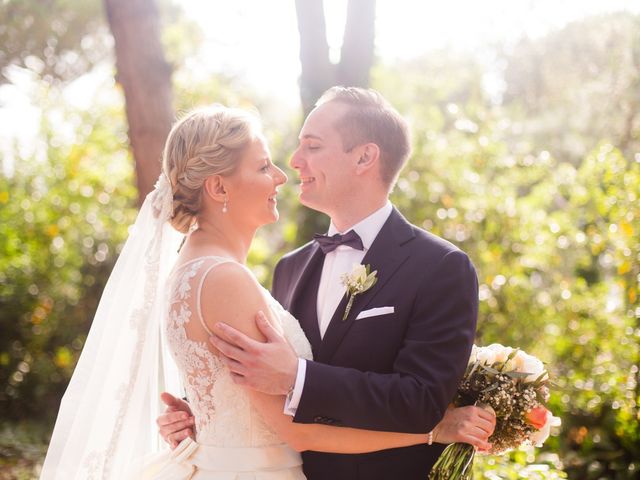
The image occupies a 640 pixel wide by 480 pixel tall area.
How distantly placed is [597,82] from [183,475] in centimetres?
1152

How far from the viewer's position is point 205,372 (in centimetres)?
262

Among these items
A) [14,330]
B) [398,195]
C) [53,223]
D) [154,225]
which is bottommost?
[14,330]

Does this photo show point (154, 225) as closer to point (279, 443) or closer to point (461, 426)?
point (279, 443)

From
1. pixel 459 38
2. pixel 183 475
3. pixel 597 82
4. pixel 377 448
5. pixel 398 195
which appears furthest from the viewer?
pixel 459 38

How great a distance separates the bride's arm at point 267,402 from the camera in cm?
249

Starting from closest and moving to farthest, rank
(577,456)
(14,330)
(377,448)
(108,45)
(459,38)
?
(377,448) → (577,456) → (14,330) → (108,45) → (459,38)

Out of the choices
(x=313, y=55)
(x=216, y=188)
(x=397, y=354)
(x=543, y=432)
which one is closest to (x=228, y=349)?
(x=397, y=354)

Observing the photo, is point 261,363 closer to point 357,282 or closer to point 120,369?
point 357,282

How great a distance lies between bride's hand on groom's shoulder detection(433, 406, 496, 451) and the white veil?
115cm

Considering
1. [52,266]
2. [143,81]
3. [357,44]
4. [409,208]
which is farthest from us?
[52,266]

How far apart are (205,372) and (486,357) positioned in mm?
1019

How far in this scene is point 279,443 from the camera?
8.80 feet

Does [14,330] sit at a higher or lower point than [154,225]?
lower

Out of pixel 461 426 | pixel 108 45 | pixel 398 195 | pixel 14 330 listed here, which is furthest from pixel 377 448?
pixel 108 45
